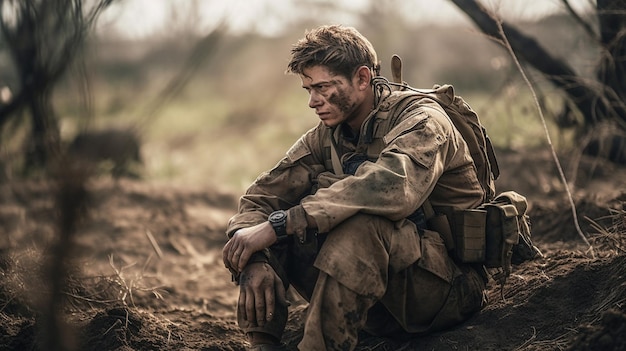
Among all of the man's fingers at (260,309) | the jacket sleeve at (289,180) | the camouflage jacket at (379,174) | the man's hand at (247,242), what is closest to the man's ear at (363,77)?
the camouflage jacket at (379,174)

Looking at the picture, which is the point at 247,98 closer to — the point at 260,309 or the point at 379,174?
the point at 260,309

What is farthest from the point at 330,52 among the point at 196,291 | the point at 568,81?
the point at 568,81

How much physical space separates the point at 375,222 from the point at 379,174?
0.65ft

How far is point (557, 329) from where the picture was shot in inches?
138

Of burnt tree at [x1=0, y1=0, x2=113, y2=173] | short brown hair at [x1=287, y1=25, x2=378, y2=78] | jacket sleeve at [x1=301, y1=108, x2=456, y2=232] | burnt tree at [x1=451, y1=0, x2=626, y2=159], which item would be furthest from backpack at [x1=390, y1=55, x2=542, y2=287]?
burnt tree at [x1=451, y1=0, x2=626, y2=159]

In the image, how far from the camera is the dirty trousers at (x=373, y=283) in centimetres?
317

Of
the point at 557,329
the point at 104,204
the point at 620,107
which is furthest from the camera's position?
the point at 104,204

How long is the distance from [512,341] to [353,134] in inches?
48.9

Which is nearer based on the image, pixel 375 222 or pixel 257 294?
pixel 375 222

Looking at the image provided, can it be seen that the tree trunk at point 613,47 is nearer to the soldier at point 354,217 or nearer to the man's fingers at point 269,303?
the soldier at point 354,217

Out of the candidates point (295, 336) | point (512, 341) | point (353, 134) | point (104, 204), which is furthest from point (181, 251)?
point (512, 341)

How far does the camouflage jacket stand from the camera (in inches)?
125

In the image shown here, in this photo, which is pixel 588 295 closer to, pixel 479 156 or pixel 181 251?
pixel 479 156

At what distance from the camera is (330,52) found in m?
3.70
